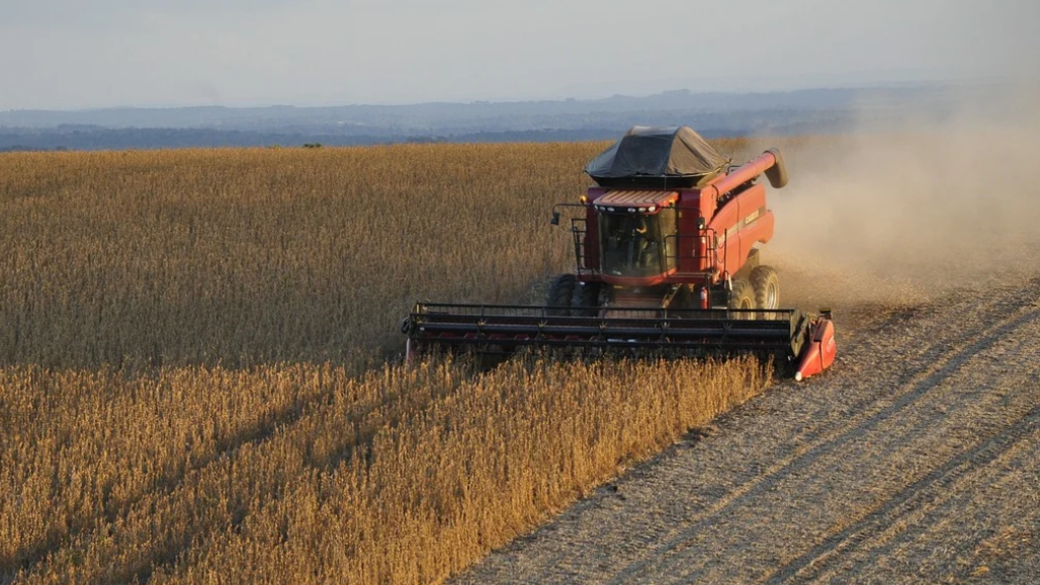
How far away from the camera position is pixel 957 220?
20.0 metres

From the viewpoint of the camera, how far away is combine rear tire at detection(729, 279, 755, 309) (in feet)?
38.3

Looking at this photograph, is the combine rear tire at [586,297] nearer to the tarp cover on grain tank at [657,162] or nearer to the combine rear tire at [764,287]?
the tarp cover on grain tank at [657,162]

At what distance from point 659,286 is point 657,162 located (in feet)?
3.77

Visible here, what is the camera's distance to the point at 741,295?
11.8 m

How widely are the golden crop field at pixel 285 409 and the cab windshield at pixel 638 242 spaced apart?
1298 millimetres

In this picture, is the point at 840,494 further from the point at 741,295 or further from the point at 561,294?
the point at 561,294

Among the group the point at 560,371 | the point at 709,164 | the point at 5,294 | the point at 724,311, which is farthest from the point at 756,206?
the point at 5,294

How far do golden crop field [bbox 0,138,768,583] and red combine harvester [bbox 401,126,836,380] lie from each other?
1.02 feet

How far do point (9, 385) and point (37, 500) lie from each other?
297 cm

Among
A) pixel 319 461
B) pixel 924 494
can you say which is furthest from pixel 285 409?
pixel 924 494

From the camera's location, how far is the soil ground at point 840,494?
691cm

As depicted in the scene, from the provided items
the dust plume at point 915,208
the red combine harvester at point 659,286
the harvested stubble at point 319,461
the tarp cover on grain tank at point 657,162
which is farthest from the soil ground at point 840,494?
the dust plume at point 915,208

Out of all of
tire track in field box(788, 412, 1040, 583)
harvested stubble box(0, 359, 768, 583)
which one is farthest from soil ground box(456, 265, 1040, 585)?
harvested stubble box(0, 359, 768, 583)

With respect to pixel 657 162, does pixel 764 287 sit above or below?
below
